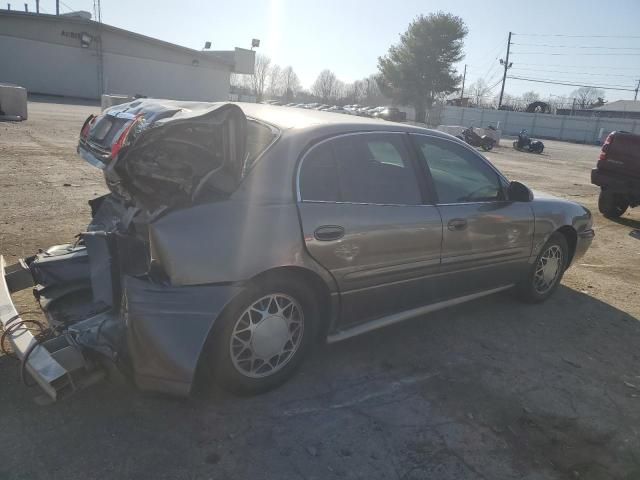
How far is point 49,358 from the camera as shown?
2404 millimetres

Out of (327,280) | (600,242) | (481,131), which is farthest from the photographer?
(481,131)

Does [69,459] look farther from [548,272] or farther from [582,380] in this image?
[548,272]

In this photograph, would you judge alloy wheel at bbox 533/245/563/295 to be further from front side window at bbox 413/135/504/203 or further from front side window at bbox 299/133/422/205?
front side window at bbox 299/133/422/205

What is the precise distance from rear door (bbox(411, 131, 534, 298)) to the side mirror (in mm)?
49

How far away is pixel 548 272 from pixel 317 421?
308 cm

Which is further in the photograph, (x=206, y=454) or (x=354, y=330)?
(x=354, y=330)

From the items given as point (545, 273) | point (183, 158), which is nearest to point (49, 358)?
point (183, 158)

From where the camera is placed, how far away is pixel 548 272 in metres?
4.80

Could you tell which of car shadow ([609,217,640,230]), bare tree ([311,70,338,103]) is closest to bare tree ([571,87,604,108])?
bare tree ([311,70,338,103])

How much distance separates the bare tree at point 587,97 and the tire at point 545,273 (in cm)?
7983

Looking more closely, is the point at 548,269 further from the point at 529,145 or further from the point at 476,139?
the point at 529,145

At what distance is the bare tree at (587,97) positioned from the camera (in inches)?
2953

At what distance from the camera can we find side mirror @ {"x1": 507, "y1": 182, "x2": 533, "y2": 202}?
4.12 m

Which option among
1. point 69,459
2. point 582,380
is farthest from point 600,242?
point 69,459
